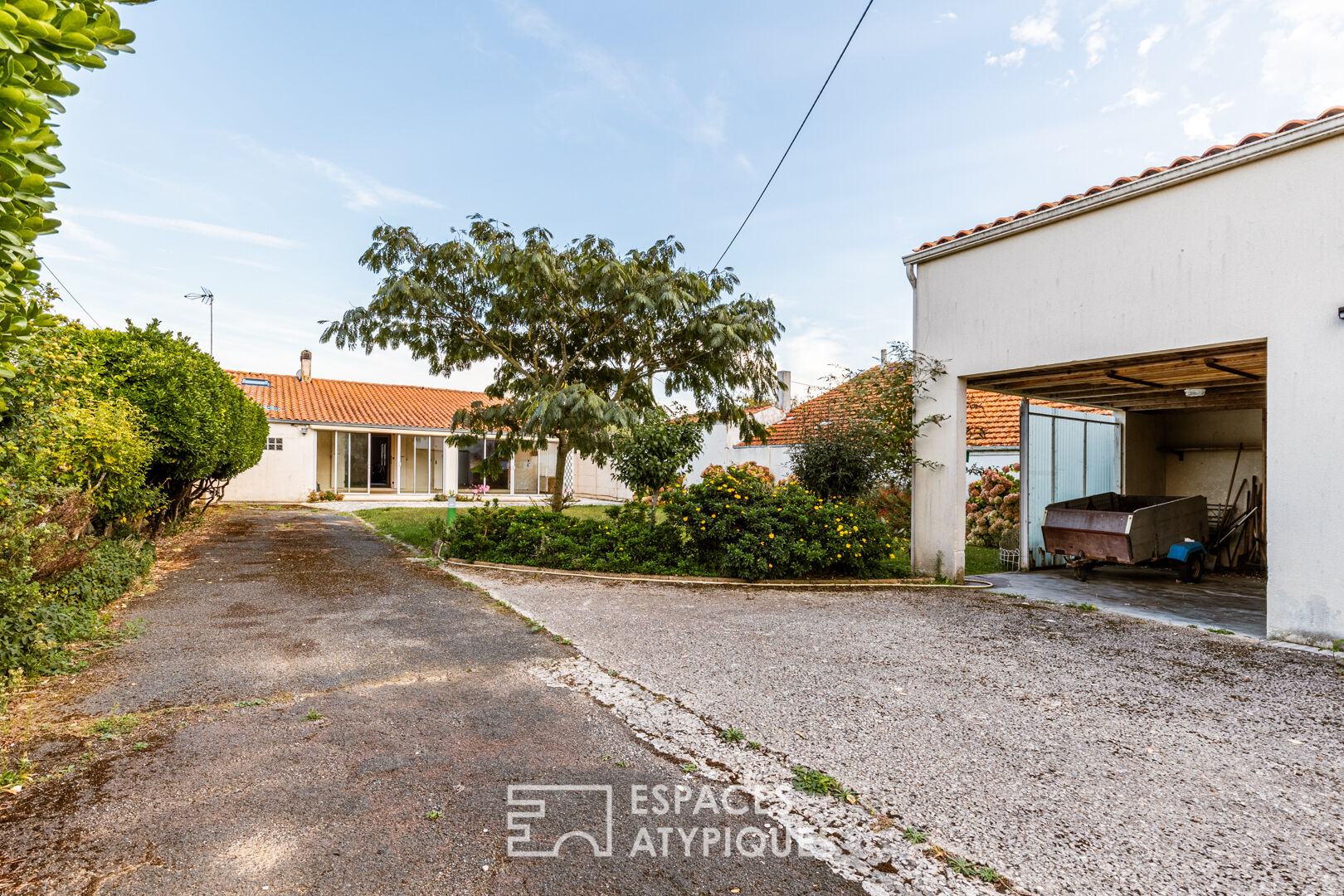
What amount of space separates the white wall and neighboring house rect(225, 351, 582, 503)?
3cm

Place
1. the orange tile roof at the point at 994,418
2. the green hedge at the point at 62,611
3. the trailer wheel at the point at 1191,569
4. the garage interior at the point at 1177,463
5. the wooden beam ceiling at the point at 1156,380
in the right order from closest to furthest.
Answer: the green hedge at the point at 62,611, the wooden beam ceiling at the point at 1156,380, the garage interior at the point at 1177,463, the trailer wheel at the point at 1191,569, the orange tile roof at the point at 994,418

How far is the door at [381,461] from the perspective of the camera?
25719mm

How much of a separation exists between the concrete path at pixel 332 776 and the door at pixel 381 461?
20.9 meters

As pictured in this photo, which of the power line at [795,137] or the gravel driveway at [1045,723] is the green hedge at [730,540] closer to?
the gravel driveway at [1045,723]

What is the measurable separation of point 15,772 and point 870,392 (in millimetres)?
9189

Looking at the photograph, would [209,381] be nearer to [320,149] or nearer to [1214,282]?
[320,149]

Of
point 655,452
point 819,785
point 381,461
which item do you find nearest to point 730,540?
point 655,452

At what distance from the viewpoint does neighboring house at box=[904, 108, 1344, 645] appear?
19.0 ft

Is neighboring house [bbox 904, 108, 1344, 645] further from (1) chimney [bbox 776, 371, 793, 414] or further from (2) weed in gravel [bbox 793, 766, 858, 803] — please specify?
(1) chimney [bbox 776, 371, 793, 414]

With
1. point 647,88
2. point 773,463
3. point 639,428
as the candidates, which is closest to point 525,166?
point 647,88

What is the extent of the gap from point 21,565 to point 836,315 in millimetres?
16971

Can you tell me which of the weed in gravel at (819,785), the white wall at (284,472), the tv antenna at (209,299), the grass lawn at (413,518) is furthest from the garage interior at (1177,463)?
the tv antenna at (209,299)

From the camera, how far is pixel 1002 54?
337 inches

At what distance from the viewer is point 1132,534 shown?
885 centimetres
